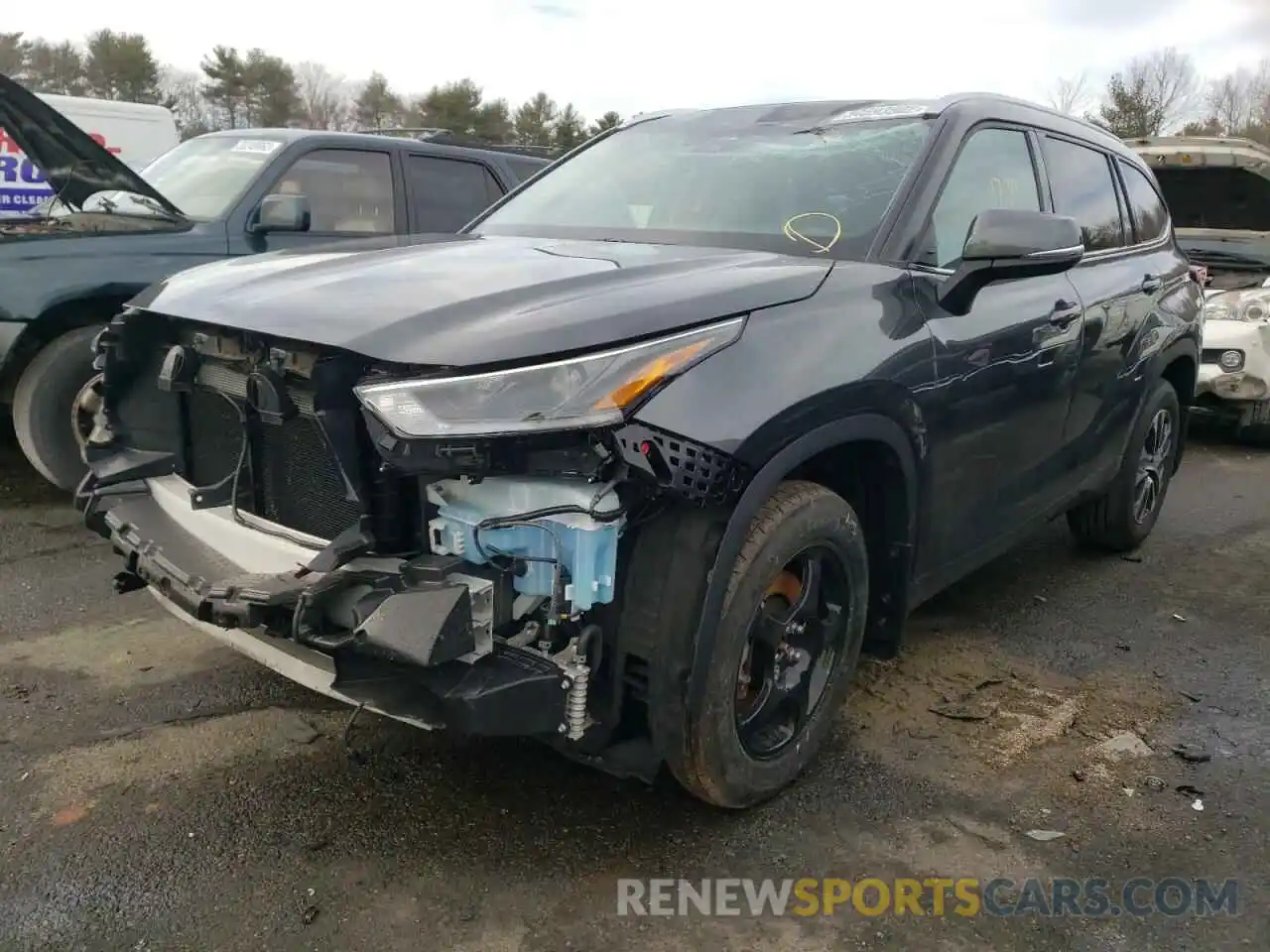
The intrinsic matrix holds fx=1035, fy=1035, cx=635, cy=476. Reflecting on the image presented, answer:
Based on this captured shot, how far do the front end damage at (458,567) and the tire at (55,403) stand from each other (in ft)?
9.71

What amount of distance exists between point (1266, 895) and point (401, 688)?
6.96 feet

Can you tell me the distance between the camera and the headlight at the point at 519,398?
2.07m

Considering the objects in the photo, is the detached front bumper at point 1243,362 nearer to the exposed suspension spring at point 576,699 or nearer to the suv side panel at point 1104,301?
the suv side panel at point 1104,301

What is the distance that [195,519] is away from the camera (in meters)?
2.73

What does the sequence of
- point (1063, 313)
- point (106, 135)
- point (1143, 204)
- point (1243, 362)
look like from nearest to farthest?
point (1063, 313) → point (1143, 204) → point (1243, 362) → point (106, 135)

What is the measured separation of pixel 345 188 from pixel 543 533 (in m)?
4.69

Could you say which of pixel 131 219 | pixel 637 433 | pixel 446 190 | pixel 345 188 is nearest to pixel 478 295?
pixel 637 433

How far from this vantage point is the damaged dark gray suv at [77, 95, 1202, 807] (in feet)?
7.00

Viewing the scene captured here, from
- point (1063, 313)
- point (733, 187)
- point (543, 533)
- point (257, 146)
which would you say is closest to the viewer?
point (543, 533)

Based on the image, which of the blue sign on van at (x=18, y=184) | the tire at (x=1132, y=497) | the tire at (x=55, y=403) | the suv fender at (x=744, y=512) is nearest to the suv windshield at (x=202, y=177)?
the tire at (x=55, y=403)

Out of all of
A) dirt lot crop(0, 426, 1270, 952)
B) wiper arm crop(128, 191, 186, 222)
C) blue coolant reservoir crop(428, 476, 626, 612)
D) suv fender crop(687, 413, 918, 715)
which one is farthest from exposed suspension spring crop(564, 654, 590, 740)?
wiper arm crop(128, 191, 186, 222)

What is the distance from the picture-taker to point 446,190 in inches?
259

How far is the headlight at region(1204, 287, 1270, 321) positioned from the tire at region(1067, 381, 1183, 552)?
3369 millimetres

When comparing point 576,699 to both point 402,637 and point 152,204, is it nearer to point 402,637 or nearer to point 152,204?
point 402,637
